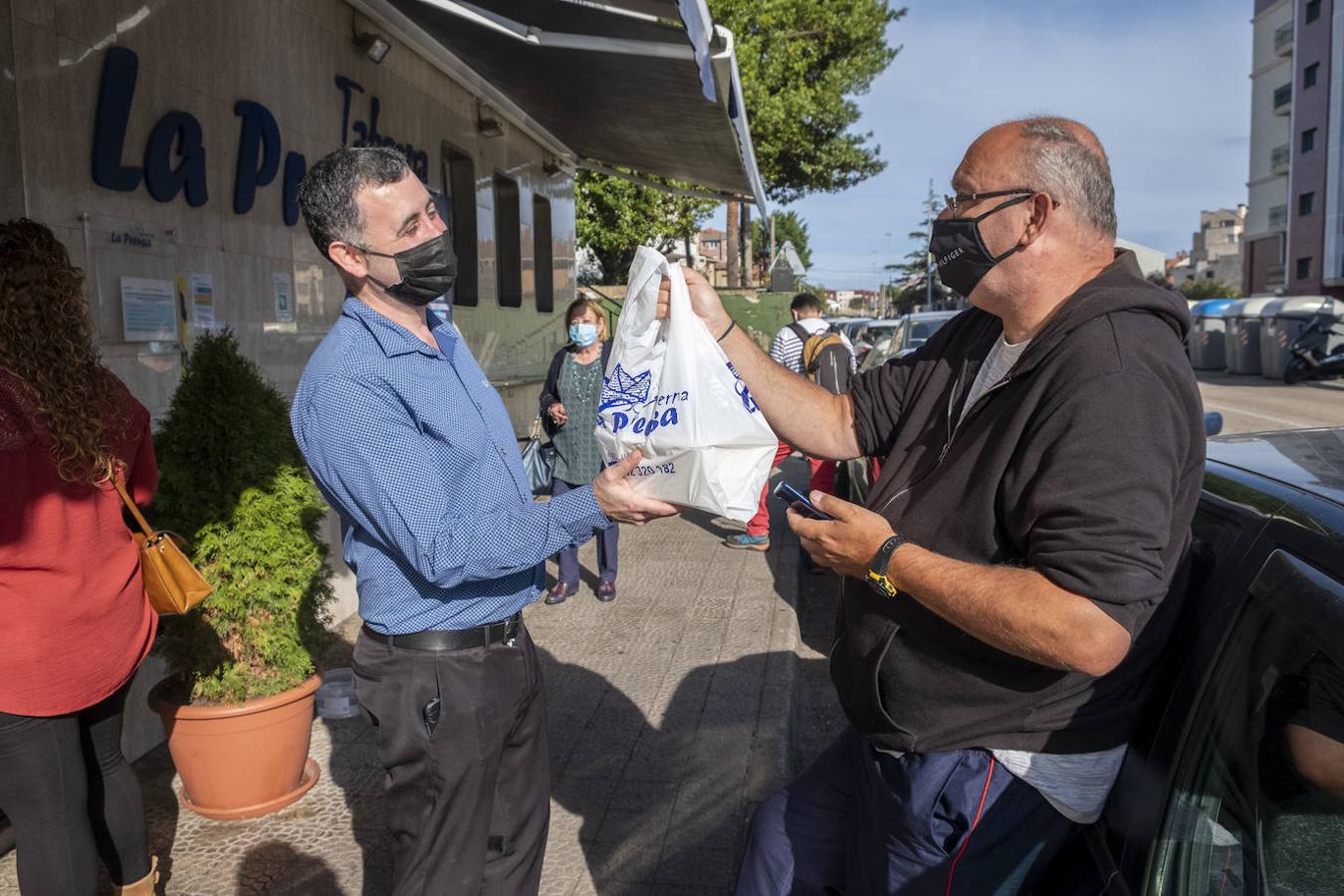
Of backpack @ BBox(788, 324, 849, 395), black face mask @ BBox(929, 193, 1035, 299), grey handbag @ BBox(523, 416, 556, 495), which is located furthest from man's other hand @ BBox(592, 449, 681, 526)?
backpack @ BBox(788, 324, 849, 395)

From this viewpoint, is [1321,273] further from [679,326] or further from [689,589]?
[679,326]

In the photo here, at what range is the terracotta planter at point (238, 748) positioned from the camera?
3377mm

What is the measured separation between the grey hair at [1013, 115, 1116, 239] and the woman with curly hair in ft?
7.60

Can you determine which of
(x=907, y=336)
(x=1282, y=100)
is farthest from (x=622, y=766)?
(x=1282, y=100)

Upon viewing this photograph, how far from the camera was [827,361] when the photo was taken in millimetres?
7031

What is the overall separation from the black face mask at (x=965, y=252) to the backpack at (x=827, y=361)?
4831 millimetres

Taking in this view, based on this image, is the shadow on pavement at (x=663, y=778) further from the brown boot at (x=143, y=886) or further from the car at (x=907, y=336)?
the car at (x=907, y=336)

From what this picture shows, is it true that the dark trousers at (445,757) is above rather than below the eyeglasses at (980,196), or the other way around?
below

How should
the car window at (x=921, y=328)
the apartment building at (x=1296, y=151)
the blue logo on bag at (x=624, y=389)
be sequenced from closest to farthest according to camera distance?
the blue logo on bag at (x=624, y=389) < the car window at (x=921, y=328) < the apartment building at (x=1296, y=151)

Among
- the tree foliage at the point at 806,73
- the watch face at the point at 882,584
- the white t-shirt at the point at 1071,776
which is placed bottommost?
the white t-shirt at the point at 1071,776

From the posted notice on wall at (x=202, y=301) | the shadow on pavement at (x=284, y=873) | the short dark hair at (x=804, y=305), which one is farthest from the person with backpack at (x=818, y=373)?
the shadow on pavement at (x=284, y=873)

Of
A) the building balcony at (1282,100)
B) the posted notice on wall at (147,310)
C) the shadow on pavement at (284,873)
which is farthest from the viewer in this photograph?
the building balcony at (1282,100)

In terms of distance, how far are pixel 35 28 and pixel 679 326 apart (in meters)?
2.87

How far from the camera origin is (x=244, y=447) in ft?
11.2
